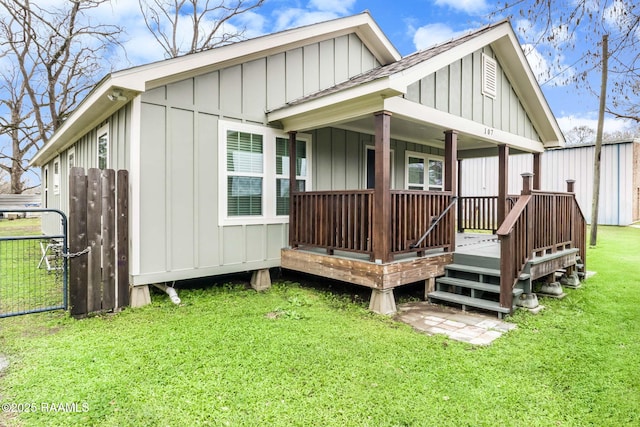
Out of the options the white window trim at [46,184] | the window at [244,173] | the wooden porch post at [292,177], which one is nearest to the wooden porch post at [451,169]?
the wooden porch post at [292,177]

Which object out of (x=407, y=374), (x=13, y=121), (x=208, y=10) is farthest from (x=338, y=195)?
(x=13, y=121)

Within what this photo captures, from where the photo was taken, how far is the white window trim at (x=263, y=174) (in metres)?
5.60

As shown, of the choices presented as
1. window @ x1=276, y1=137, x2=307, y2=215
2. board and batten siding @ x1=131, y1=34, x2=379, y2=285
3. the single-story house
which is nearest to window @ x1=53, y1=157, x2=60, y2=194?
the single-story house

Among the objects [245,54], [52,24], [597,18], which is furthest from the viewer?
[52,24]

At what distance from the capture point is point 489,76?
672 centimetres

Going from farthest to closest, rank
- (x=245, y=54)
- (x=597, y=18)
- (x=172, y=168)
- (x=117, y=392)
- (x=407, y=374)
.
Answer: (x=245, y=54) < (x=172, y=168) < (x=597, y=18) < (x=407, y=374) < (x=117, y=392)

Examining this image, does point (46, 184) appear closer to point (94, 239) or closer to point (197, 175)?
point (197, 175)

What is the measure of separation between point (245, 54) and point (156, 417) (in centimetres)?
493

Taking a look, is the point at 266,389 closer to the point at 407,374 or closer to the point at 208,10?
the point at 407,374

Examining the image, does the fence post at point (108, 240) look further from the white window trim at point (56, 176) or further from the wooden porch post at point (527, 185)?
the white window trim at point (56, 176)

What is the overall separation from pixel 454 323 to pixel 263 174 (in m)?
3.52

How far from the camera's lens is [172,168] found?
16.9 ft

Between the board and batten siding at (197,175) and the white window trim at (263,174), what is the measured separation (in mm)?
65

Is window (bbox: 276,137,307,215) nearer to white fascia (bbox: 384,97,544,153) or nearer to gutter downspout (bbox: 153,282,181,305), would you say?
gutter downspout (bbox: 153,282,181,305)
